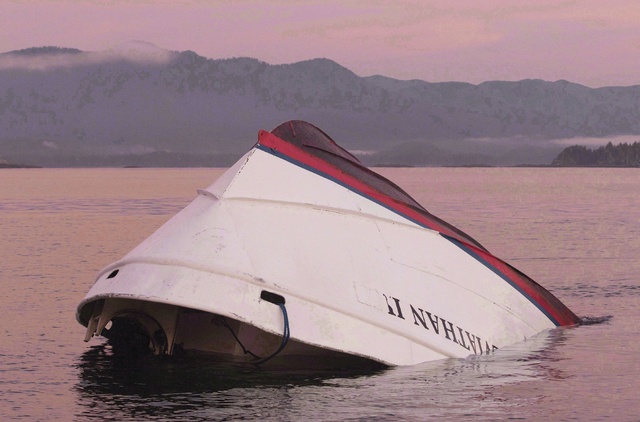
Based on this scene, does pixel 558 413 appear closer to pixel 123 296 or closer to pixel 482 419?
pixel 482 419

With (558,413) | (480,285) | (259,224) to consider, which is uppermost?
(259,224)

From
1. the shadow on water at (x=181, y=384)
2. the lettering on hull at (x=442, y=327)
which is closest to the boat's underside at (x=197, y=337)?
the shadow on water at (x=181, y=384)

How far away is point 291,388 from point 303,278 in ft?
4.07

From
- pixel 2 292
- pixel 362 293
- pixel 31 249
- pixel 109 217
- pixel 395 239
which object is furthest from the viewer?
pixel 109 217

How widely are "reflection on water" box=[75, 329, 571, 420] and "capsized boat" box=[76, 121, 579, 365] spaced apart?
0.30 meters

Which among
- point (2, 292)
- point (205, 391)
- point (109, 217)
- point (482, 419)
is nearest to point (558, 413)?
point (482, 419)

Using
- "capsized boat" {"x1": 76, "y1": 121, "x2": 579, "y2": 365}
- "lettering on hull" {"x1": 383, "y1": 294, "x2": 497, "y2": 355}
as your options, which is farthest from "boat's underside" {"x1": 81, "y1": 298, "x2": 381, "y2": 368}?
"lettering on hull" {"x1": 383, "y1": 294, "x2": 497, "y2": 355}

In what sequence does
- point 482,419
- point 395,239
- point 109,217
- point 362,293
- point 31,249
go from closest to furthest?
point 482,419
point 362,293
point 395,239
point 31,249
point 109,217

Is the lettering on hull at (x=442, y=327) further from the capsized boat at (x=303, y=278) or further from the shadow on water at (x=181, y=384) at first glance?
the shadow on water at (x=181, y=384)

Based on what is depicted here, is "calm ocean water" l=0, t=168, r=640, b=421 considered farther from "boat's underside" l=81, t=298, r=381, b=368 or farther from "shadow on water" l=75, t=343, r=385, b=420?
"boat's underside" l=81, t=298, r=381, b=368

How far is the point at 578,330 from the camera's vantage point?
1638cm

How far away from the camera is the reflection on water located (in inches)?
426

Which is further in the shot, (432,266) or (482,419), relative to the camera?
(432,266)

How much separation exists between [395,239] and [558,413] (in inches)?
130
